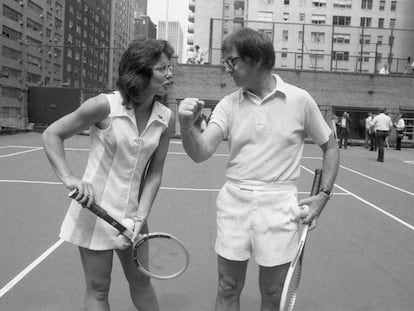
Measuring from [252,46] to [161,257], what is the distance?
116 centimetres

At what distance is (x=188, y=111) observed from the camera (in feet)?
7.56

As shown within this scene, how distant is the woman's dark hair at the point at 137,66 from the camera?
2555 millimetres

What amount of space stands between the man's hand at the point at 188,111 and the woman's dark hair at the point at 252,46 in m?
0.40

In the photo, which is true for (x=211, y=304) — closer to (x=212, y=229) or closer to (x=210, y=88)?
(x=212, y=229)

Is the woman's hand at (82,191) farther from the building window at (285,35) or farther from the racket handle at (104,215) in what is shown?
the building window at (285,35)

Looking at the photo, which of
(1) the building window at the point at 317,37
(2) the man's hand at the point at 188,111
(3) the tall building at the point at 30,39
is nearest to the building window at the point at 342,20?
(3) the tall building at the point at 30,39

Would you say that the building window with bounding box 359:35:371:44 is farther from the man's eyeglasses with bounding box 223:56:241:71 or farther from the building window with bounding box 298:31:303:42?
the man's eyeglasses with bounding box 223:56:241:71

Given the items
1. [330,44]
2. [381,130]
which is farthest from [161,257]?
[330,44]

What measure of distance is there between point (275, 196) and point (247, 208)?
148 mm

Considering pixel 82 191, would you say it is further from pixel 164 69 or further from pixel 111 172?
pixel 164 69

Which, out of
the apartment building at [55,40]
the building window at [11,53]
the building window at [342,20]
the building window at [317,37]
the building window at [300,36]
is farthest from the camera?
the building window at [342,20]

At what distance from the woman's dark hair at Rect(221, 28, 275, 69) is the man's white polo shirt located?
6.9 inches

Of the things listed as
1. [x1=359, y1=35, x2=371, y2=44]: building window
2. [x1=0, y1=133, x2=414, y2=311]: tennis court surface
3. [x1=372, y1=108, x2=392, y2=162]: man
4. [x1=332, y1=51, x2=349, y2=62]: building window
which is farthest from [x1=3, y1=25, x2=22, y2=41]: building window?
[x1=0, y1=133, x2=414, y2=311]: tennis court surface

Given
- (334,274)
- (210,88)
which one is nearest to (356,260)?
(334,274)
